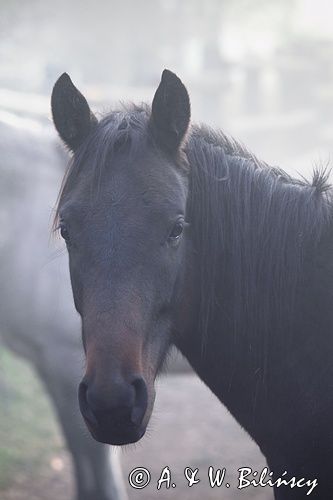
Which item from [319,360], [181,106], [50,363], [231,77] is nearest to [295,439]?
[319,360]

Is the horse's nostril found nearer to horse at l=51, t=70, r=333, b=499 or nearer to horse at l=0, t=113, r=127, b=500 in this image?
horse at l=51, t=70, r=333, b=499

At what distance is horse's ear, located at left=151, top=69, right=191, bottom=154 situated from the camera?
2438mm

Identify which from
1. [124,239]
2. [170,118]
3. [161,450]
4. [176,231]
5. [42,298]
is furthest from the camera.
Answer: [161,450]

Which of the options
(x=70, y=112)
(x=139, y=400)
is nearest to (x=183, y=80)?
(x=70, y=112)

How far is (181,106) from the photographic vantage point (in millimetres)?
2441

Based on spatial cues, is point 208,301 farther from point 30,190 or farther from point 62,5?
point 62,5

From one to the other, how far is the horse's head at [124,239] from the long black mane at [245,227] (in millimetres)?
20

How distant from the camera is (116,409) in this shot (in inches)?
79.9

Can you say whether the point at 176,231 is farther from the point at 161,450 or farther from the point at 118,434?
the point at 161,450

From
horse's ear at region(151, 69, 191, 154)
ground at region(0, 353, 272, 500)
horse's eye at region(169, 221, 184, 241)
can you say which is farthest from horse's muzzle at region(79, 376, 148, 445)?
ground at region(0, 353, 272, 500)

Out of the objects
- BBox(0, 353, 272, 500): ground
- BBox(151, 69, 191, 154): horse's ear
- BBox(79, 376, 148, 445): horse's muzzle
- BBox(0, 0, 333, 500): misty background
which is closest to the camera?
BBox(79, 376, 148, 445): horse's muzzle

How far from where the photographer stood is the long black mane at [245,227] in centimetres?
247

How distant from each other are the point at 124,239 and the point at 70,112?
1.91 ft

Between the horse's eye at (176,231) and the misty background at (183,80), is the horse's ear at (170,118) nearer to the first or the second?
the horse's eye at (176,231)
